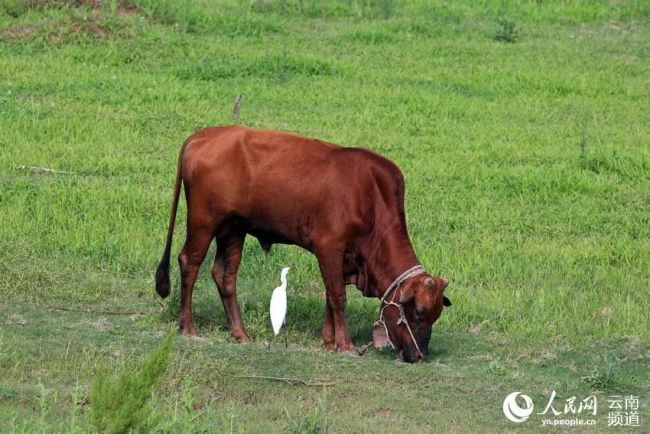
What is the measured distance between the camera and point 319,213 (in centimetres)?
858

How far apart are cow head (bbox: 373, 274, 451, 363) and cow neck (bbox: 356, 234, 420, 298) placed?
12 centimetres

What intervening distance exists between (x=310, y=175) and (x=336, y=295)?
0.75 m

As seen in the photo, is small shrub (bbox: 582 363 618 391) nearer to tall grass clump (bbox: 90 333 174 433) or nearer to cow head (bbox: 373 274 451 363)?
cow head (bbox: 373 274 451 363)

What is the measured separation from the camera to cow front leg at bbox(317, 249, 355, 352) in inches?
337

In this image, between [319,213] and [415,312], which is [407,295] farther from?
[319,213]

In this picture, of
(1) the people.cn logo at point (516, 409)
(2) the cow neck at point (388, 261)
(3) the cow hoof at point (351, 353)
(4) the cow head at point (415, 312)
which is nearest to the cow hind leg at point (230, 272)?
(3) the cow hoof at point (351, 353)

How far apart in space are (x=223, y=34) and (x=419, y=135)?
11.7ft

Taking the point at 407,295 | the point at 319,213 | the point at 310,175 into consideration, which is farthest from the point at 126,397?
the point at 310,175

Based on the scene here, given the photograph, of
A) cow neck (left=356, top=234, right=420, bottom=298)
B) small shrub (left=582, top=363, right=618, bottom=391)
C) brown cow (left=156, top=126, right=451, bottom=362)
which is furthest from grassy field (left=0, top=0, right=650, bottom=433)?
cow neck (left=356, top=234, right=420, bottom=298)

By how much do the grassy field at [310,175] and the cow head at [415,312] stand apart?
0.53ft

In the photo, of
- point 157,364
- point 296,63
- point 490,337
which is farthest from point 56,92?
point 157,364

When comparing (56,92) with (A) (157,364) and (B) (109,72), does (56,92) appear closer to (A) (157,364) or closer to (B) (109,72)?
(B) (109,72)

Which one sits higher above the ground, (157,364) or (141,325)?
(157,364)

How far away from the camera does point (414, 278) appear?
8.48 m
